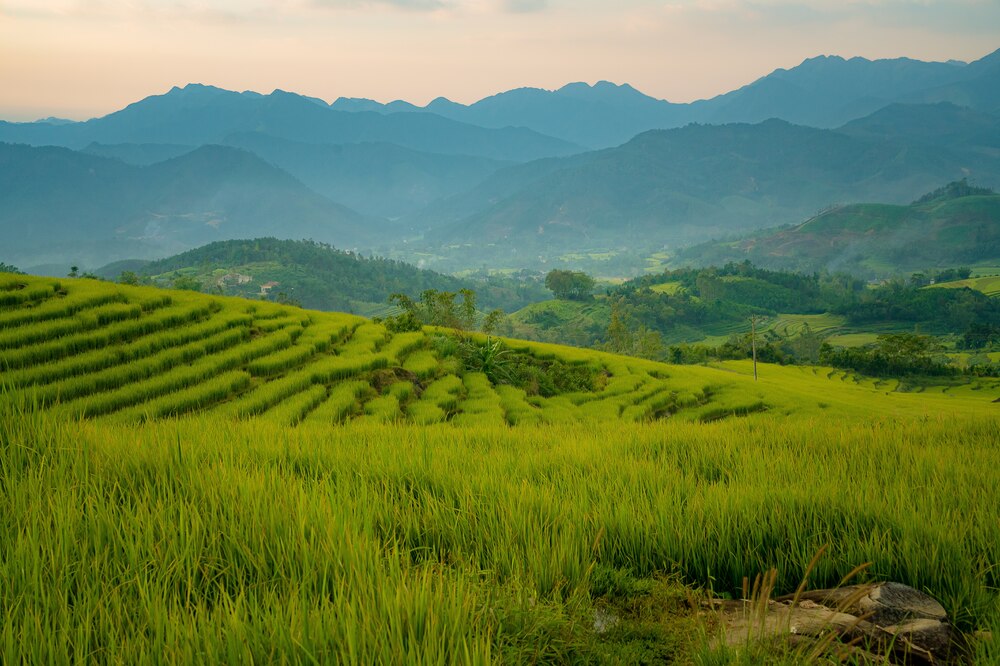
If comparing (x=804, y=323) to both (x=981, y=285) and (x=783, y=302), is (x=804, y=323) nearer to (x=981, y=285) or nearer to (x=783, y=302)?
(x=783, y=302)

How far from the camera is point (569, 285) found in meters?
171

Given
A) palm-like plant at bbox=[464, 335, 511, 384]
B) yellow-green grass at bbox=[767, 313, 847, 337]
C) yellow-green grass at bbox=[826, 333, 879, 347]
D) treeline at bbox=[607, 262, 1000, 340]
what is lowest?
yellow-green grass at bbox=[826, 333, 879, 347]

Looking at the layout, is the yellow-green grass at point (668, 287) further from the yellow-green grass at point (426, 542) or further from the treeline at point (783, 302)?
the yellow-green grass at point (426, 542)

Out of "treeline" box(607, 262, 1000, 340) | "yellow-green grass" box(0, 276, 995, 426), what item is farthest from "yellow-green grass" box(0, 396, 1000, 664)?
"treeline" box(607, 262, 1000, 340)

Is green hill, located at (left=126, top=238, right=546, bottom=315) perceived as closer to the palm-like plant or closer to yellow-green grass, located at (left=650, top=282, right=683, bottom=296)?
yellow-green grass, located at (left=650, top=282, right=683, bottom=296)

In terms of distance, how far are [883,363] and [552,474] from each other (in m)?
84.9

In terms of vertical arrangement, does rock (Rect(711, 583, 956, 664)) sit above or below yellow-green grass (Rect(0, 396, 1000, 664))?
below

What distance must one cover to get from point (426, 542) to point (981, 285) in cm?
20531

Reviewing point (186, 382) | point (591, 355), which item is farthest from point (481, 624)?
point (591, 355)

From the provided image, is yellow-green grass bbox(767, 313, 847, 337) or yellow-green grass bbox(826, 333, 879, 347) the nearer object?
yellow-green grass bbox(826, 333, 879, 347)

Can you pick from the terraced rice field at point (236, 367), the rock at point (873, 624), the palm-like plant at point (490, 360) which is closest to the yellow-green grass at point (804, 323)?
the palm-like plant at point (490, 360)

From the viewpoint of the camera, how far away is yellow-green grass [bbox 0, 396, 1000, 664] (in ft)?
5.89

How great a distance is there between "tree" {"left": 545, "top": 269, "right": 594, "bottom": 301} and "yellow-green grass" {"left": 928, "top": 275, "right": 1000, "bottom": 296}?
92587 mm

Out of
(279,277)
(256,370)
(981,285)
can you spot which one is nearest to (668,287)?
(981,285)
